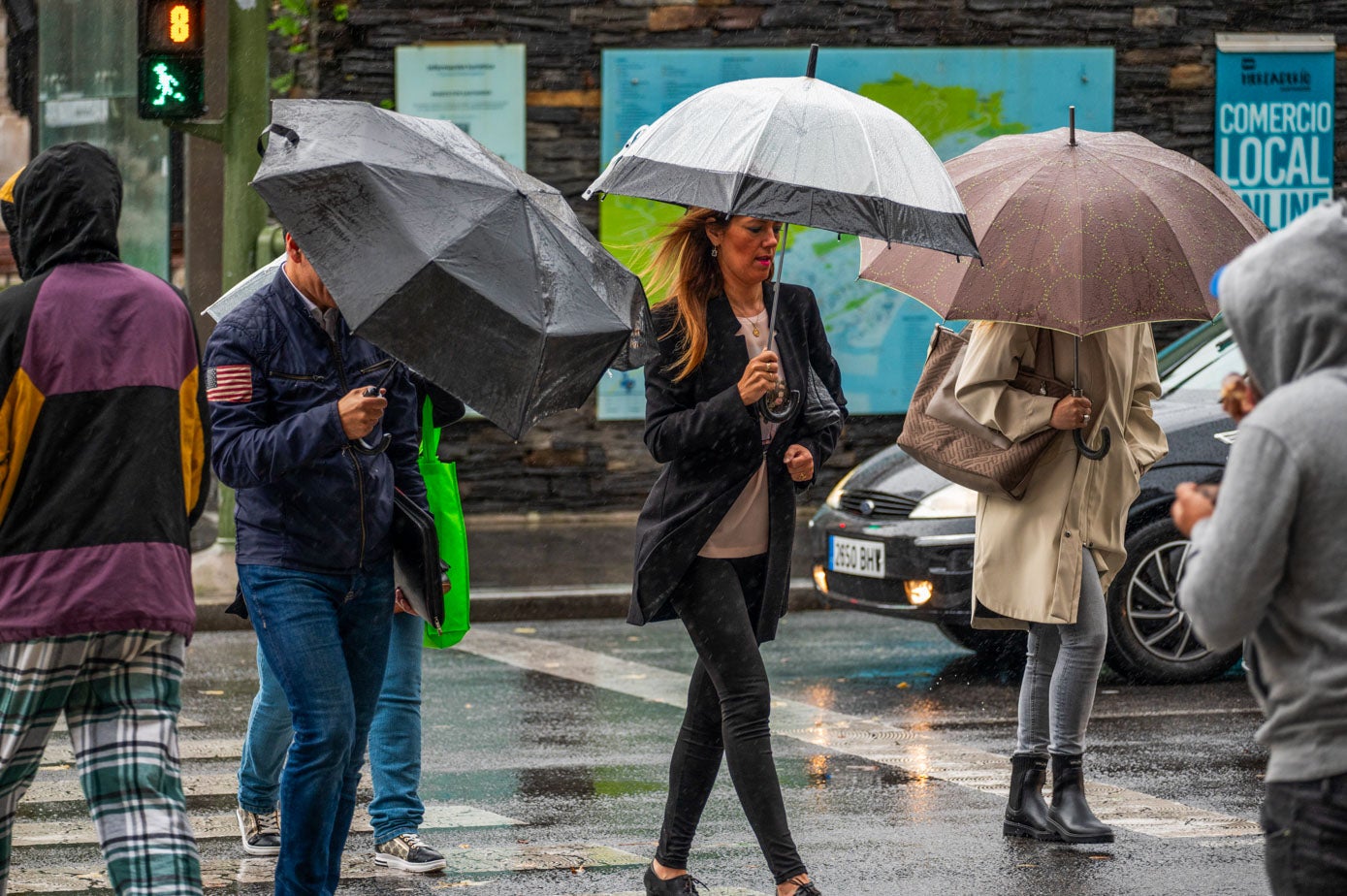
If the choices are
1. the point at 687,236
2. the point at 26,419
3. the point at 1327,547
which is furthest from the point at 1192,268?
the point at 26,419

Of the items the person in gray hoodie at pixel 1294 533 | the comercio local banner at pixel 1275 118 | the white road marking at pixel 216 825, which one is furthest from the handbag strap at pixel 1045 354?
the comercio local banner at pixel 1275 118

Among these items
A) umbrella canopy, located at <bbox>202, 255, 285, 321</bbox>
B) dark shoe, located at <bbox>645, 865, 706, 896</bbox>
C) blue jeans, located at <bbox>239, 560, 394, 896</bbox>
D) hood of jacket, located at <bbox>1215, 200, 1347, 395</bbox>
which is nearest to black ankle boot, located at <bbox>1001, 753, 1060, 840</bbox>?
dark shoe, located at <bbox>645, 865, 706, 896</bbox>

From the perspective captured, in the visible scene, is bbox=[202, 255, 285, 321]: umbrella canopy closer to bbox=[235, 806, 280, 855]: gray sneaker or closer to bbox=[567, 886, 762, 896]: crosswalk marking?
bbox=[235, 806, 280, 855]: gray sneaker

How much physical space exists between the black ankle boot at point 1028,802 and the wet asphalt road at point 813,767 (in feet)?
0.22

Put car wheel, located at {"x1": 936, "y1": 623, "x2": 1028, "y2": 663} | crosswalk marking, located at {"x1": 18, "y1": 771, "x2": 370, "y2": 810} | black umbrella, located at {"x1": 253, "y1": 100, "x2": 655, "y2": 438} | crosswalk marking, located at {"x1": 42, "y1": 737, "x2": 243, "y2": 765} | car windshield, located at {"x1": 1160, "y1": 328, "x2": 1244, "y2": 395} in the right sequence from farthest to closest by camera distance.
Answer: car wheel, located at {"x1": 936, "y1": 623, "x2": 1028, "y2": 663} → car windshield, located at {"x1": 1160, "y1": 328, "x2": 1244, "y2": 395} → crosswalk marking, located at {"x1": 42, "y1": 737, "x2": 243, "y2": 765} → crosswalk marking, located at {"x1": 18, "y1": 771, "x2": 370, "y2": 810} → black umbrella, located at {"x1": 253, "y1": 100, "x2": 655, "y2": 438}

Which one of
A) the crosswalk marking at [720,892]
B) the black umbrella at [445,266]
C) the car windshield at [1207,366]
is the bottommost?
the crosswalk marking at [720,892]

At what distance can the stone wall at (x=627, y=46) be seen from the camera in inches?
570

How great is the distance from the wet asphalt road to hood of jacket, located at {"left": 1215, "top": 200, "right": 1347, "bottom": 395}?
279 centimetres

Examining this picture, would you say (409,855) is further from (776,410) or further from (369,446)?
(776,410)

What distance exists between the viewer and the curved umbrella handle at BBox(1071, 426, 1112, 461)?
237 inches

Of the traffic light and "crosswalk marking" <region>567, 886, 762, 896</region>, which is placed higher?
the traffic light

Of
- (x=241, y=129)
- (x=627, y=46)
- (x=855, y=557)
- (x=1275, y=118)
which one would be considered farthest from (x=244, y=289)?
(x=1275, y=118)

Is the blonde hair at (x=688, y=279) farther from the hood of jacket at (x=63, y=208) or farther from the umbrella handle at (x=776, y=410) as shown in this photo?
the hood of jacket at (x=63, y=208)

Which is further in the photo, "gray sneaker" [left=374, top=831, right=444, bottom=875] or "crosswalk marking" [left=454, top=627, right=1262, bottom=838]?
"crosswalk marking" [left=454, top=627, right=1262, bottom=838]
